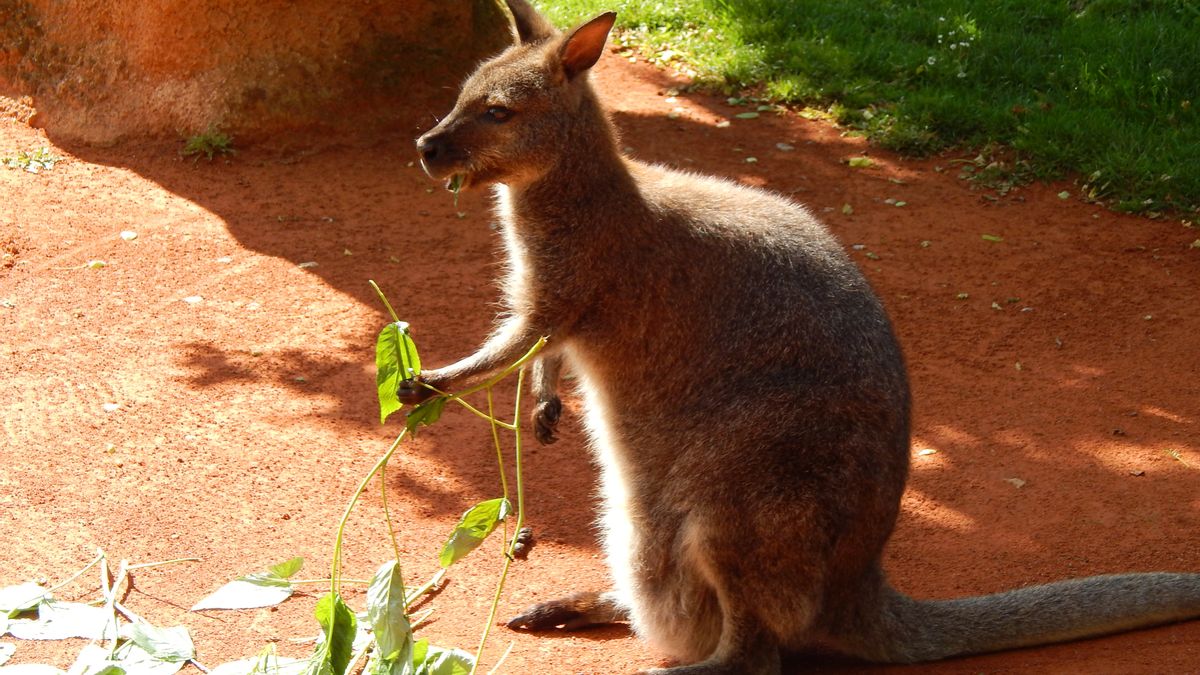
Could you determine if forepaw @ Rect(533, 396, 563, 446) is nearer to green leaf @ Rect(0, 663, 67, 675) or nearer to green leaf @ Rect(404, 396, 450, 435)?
green leaf @ Rect(404, 396, 450, 435)

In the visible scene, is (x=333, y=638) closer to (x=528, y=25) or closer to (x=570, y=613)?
(x=570, y=613)

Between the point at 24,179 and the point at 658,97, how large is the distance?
4.34 m

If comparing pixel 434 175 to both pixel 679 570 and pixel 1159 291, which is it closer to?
pixel 679 570

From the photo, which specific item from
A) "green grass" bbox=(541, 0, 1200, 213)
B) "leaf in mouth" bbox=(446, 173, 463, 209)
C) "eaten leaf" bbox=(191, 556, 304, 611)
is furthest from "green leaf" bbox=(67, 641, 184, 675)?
"green grass" bbox=(541, 0, 1200, 213)

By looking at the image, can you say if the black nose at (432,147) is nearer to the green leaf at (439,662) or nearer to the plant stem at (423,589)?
the plant stem at (423,589)

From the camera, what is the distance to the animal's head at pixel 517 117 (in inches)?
152

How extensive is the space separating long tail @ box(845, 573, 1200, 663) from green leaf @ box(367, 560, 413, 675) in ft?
4.40

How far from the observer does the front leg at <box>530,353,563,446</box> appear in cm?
421

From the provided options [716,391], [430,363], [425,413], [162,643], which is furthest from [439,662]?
[430,363]

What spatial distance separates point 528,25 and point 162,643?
226 centimetres

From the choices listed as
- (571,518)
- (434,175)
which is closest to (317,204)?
(571,518)

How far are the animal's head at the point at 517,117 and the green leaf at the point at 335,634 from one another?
1.34m

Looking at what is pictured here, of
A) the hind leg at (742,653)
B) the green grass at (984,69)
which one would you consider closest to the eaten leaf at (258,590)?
the hind leg at (742,653)

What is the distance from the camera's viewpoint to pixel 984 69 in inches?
348
